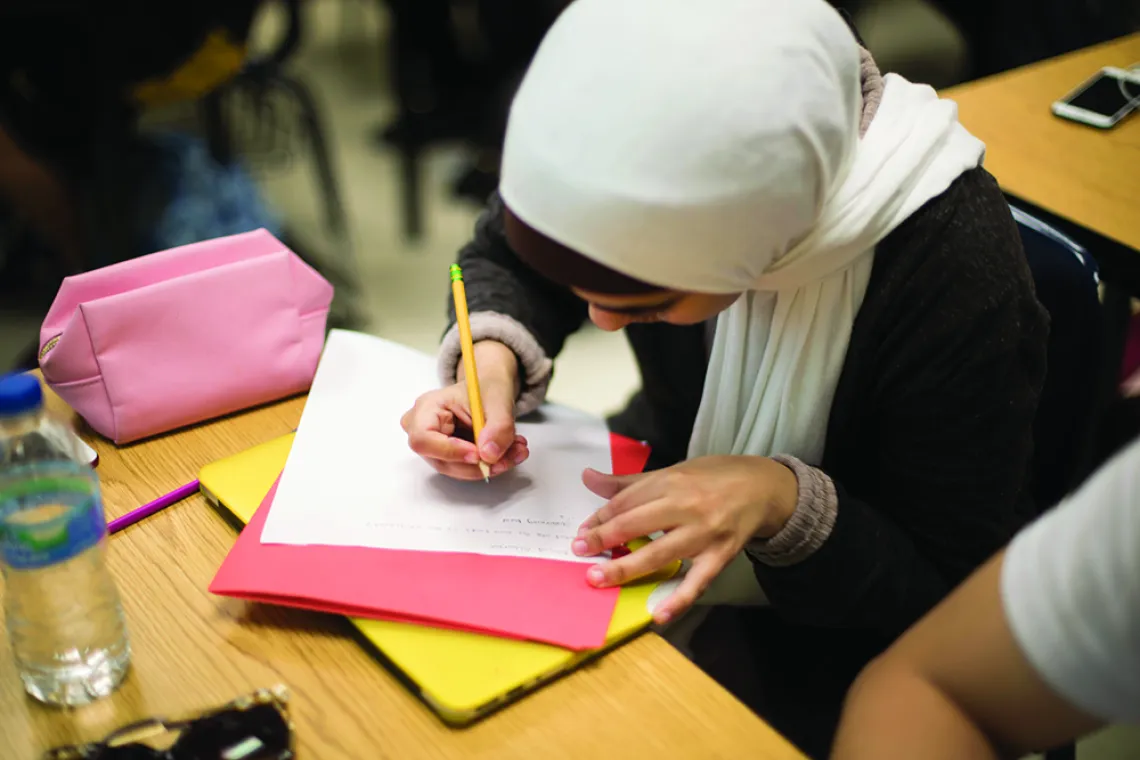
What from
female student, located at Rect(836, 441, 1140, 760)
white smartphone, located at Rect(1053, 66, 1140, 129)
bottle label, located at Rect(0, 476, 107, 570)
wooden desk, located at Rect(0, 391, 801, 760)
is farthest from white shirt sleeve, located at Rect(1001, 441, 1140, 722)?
white smartphone, located at Rect(1053, 66, 1140, 129)

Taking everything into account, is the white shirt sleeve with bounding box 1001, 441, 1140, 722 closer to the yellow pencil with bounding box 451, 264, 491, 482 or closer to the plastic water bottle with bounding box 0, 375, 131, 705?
the yellow pencil with bounding box 451, 264, 491, 482

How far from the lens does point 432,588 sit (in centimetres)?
74

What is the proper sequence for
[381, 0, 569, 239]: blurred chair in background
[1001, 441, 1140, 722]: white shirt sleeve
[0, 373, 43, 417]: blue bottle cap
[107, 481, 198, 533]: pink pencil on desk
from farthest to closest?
[381, 0, 569, 239]: blurred chair in background, [107, 481, 198, 533]: pink pencil on desk, [0, 373, 43, 417]: blue bottle cap, [1001, 441, 1140, 722]: white shirt sleeve

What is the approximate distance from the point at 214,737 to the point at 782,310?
553 mm

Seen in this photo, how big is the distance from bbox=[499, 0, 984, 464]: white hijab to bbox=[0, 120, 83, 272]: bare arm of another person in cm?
163

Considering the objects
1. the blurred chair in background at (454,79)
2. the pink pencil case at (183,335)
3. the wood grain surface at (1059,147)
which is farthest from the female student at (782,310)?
the blurred chair in background at (454,79)

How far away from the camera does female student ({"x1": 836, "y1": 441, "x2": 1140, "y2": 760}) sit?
0.51m

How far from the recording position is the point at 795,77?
0.70m

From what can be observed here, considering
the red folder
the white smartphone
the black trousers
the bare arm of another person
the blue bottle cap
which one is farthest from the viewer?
the bare arm of another person

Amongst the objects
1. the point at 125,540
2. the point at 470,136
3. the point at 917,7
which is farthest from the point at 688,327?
the point at 917,7

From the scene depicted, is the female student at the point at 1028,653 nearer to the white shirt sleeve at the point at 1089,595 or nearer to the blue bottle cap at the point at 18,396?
the white shirt sleeve at the point at 1089,595

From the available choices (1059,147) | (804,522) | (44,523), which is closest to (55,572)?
(44,523)

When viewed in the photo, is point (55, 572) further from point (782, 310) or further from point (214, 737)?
point (782, 310)

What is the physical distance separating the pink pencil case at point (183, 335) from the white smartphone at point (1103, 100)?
1057 millimetres
